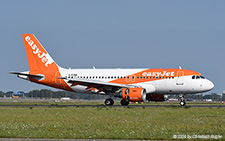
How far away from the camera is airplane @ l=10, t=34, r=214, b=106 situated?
4828 cm

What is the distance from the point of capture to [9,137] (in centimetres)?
1822

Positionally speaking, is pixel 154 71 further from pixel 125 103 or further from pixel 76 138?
pixel 76 138

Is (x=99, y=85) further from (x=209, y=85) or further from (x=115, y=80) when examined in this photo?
(x=209, y=85)

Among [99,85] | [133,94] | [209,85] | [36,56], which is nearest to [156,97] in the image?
[133,94]

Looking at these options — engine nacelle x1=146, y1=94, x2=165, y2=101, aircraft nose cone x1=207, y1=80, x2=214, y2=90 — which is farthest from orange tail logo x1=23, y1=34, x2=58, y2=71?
aircraft nose cone x1=207, y1=80, x2=214, y2=90

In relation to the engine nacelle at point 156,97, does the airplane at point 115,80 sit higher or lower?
higher

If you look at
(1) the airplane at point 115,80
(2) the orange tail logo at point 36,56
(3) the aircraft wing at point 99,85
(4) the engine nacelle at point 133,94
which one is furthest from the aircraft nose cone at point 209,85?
(2) the orange tail logo at point 36,56

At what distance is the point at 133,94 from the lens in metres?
46.2

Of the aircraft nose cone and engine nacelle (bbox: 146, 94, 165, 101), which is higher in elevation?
the aircraft nose cone

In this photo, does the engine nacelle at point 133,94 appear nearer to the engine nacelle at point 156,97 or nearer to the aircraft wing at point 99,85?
the aircraft wing at point 99,85

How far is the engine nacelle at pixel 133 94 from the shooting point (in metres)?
46.0

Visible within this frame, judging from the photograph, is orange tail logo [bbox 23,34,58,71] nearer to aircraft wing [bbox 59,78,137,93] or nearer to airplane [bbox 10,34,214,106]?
airplane [bbox 10,34,214,106]

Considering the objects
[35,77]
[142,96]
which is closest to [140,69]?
[142,96]

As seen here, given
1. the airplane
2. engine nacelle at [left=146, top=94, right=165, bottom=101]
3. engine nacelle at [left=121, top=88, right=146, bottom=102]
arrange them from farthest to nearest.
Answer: engine nacelle at [left=146, top=94, right=165, bottom=101]
the airplane
engine nacelle at [left=121, top=88, right=146, bottom=102]
